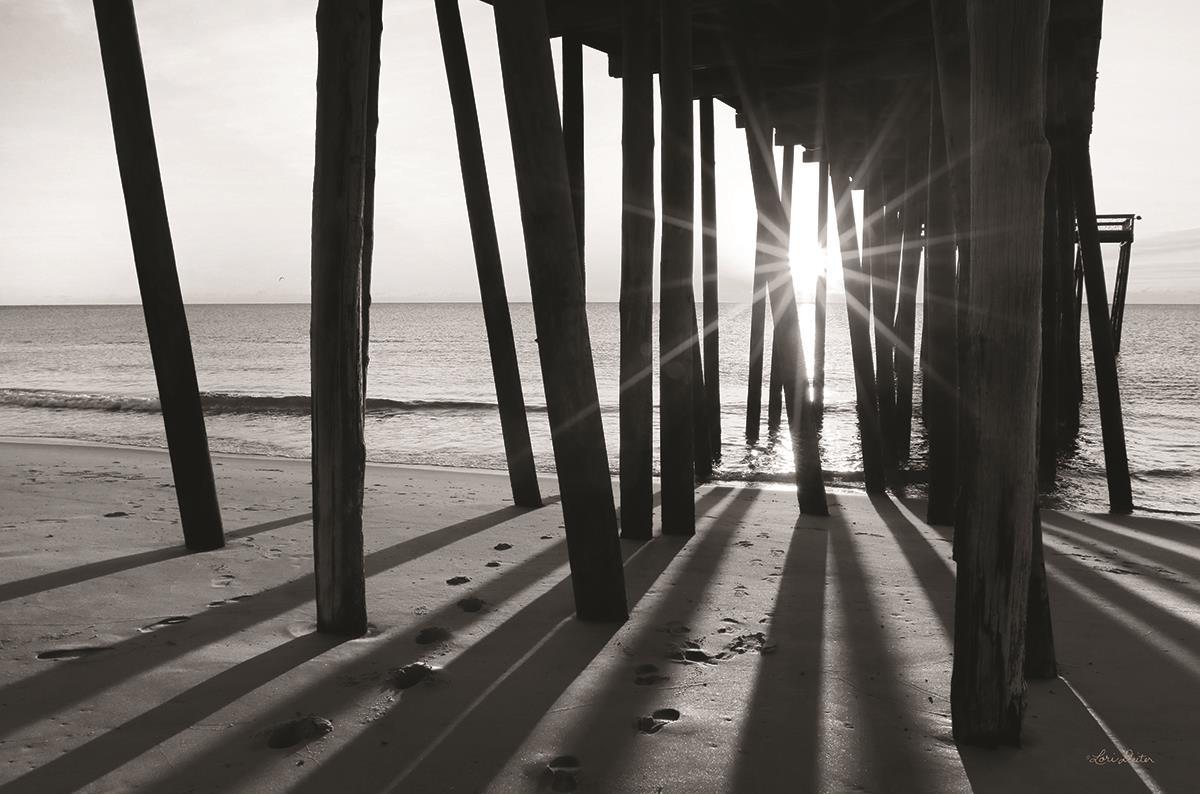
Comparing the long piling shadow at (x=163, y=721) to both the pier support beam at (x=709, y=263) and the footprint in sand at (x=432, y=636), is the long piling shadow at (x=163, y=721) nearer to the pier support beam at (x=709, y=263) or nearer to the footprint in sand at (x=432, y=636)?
the footprint in sand at (x=432, y=636)

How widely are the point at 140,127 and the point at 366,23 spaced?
165 centimetres

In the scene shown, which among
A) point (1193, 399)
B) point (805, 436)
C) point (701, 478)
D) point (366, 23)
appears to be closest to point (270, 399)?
point (701, 478)

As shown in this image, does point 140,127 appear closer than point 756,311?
Yes

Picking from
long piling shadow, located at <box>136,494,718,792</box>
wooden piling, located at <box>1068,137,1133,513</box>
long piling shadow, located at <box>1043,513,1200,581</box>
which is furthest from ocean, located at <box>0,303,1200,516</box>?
long piling shadow, located at <box>136,494,718,792</box>

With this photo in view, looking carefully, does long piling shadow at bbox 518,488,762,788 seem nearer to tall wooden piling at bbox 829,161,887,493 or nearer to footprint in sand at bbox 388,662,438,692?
footprint in sand at bbox 388,662,438,692

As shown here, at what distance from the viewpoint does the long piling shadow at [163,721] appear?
199 cm

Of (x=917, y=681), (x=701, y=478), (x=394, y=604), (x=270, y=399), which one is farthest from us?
(x=270, y=399)

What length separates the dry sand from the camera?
82.7 inches

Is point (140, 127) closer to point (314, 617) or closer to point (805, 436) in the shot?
point (314, 617)

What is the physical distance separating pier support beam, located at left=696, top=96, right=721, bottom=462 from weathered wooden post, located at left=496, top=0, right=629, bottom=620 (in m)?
5.13

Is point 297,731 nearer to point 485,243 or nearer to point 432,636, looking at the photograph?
point 432,636

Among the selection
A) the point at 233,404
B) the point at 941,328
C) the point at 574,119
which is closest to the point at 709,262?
the point at 574,119

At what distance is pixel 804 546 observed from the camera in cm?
469

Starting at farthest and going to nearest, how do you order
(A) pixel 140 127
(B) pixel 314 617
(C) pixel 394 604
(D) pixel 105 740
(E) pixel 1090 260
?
(E) pixel 1090 260
(A) pixel 140 127
(C) pixel 394 604
(B) pixel 314 617
(D) pixel 105 740
